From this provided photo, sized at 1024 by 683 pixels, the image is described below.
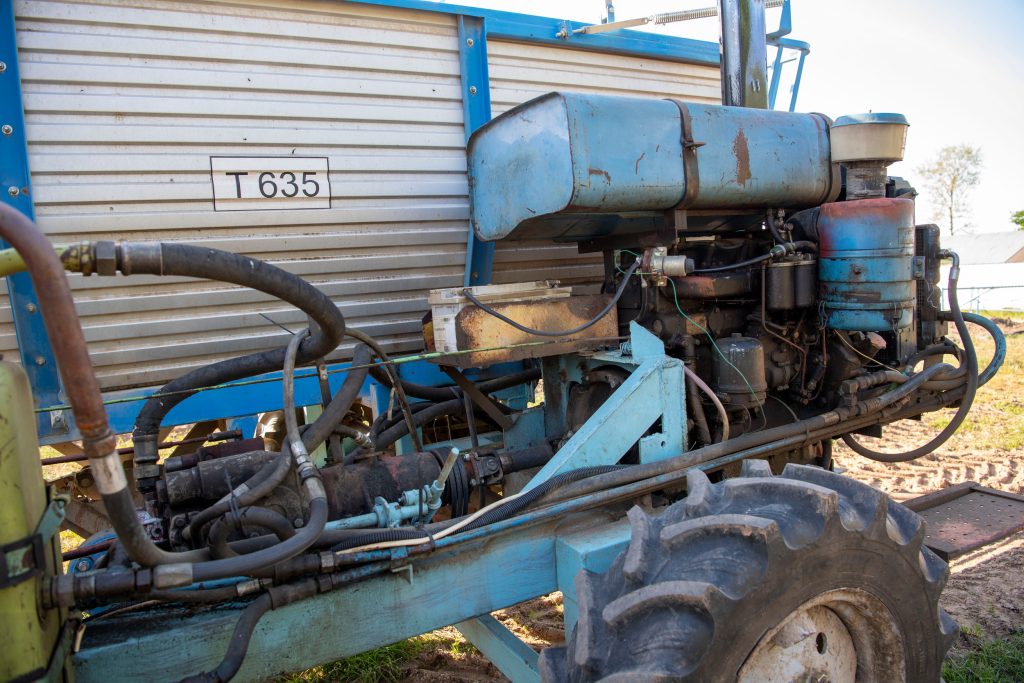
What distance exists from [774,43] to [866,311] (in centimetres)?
197

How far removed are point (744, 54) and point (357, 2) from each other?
1.78m

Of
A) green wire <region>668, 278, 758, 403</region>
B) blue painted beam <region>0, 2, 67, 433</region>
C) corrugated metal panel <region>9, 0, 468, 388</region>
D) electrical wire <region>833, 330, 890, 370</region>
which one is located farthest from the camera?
electrical wire <region>833, 330, 890, 370</region>

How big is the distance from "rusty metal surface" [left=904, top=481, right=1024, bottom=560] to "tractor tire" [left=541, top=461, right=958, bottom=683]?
0.48 metres

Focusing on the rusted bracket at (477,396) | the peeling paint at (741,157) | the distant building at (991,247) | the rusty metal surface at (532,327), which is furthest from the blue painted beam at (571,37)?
the distant building at (991,247)

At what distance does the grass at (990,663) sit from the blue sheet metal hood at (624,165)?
→ 1.98 meters

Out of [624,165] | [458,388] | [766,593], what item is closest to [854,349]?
[624,165]

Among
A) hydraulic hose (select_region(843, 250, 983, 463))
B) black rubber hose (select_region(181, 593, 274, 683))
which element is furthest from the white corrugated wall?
hydraulic hose (select_region(843, 250, 983, 463))

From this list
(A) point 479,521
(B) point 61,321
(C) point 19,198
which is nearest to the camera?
(B) point 61,321

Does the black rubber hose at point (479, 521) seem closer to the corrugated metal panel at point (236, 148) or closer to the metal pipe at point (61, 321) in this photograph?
the metal pipe at point (61, 321)

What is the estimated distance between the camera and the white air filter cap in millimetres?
2803

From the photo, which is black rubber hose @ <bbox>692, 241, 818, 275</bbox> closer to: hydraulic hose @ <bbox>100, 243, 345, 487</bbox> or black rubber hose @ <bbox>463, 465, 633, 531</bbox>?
black rubber hose @ <bbox>463, 465, 633, 531</bbox>

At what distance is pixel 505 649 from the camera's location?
7.27 feet

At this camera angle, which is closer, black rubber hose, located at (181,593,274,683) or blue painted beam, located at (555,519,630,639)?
black rubber hose, located at (181,593,274,683)

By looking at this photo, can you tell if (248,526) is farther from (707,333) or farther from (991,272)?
(991,272)
